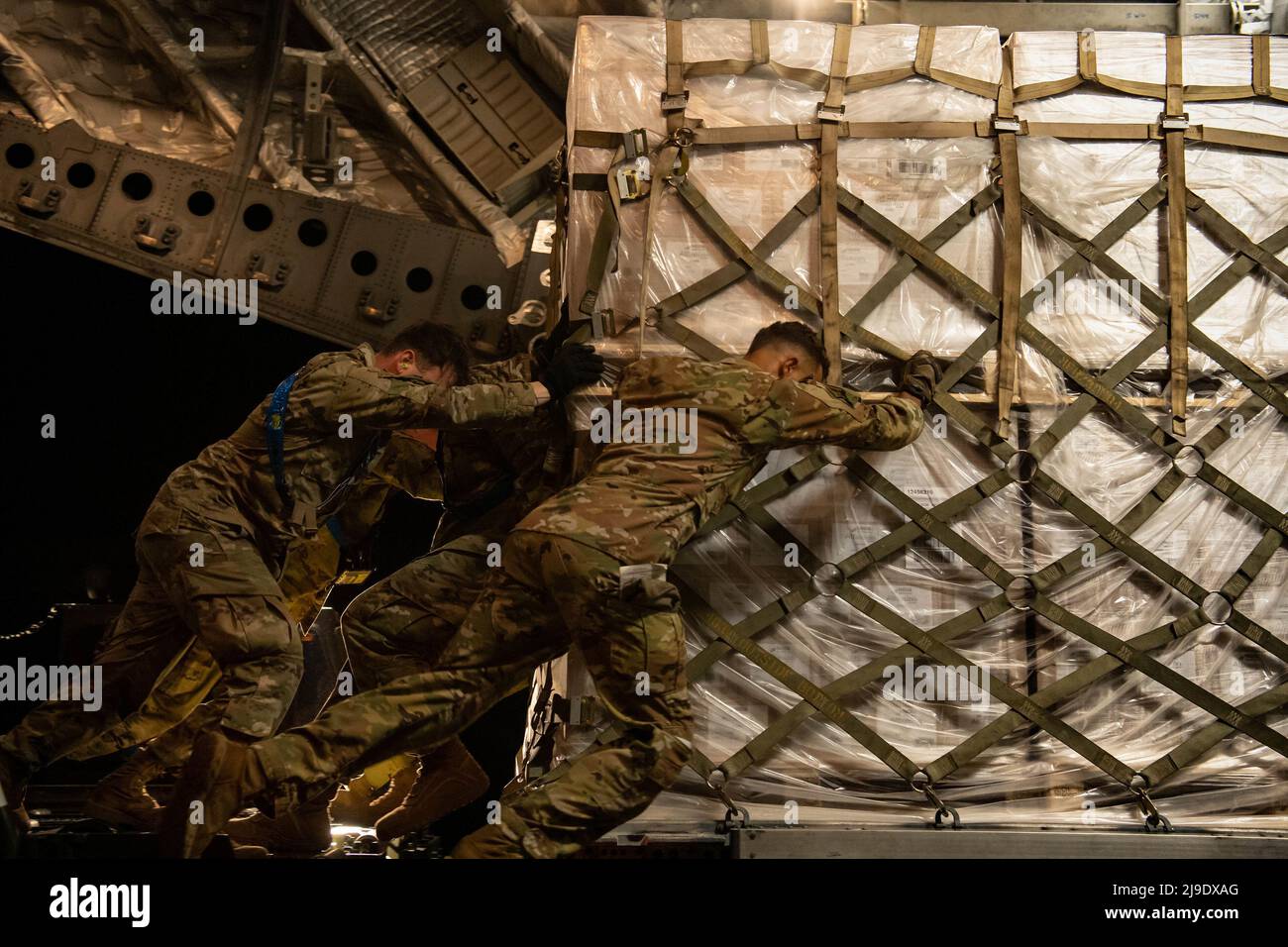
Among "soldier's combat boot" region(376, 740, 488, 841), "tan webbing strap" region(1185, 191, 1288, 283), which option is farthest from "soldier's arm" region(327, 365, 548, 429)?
"tan webbing strap" region(1185, 191, 1288, 283)

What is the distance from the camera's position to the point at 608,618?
169 inches

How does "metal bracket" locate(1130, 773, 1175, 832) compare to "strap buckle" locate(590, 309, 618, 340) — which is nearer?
"metal bracket" locate(1130, 773, 1175, 832)

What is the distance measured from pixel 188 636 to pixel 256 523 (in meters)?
0.64

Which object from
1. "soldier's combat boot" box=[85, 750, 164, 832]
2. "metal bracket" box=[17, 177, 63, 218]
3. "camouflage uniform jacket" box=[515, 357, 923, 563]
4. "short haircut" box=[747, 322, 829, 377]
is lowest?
"soldier's combat boot" box=[85, 750, 164, 832]

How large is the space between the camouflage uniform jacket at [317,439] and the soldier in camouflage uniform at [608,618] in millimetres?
578

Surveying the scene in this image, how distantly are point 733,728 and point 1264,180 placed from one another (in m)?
3.24

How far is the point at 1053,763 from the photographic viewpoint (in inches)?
201

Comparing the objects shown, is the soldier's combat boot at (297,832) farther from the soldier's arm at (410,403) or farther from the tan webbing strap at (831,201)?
the tan webbing strap at (831,201)

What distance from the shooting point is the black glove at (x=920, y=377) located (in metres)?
5.05

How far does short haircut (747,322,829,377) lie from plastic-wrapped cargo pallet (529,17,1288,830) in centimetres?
23

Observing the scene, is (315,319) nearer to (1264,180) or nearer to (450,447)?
(450,447)

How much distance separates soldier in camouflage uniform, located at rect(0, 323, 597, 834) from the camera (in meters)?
4.75

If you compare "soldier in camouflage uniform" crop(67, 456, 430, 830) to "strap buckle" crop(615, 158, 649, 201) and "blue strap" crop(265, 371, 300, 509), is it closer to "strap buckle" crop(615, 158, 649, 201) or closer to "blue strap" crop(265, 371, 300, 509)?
"blue strap" crop(265, 371, 300, 509)

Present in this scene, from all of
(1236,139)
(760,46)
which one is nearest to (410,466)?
(760,46)
